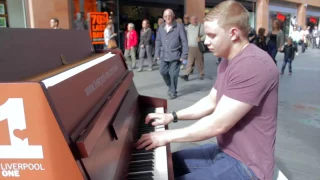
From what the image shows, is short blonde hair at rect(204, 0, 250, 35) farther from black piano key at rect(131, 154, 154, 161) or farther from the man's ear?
black piano key at rect(131, 154, 154, 161)

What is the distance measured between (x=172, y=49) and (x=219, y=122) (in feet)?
16.3

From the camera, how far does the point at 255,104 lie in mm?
1604

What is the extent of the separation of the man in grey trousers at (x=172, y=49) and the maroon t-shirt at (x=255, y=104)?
4.78m

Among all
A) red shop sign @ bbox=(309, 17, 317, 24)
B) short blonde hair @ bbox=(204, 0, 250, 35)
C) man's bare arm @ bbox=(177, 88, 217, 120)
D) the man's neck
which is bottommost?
man's bare arm @ bbox=(177, 88, 217, 120)

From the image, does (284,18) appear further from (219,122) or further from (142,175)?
(142,175)

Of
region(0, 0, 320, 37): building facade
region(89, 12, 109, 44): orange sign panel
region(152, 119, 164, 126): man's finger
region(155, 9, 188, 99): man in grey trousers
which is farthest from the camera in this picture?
region(89, 12, 109, 44): orange sign panel

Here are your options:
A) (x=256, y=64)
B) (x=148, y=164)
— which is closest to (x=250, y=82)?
(x=256, y=64)

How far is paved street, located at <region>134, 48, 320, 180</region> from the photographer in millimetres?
3479

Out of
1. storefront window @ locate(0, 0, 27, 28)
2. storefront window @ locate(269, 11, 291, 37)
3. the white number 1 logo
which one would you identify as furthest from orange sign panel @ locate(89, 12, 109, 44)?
storefront window @ locate(269, 11, 291, 37)

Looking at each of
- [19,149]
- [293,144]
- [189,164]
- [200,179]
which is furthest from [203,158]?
[293,144]

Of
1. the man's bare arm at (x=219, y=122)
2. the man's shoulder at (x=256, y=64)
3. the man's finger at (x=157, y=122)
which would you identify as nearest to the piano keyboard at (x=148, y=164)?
the man's bare arm at (x=219, y=122)

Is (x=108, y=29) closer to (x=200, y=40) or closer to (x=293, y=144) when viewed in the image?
(x=200, y=40)

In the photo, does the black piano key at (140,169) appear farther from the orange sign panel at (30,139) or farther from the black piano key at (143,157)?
the orange sign panel at (30,139)

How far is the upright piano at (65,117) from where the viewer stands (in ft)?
3.26
